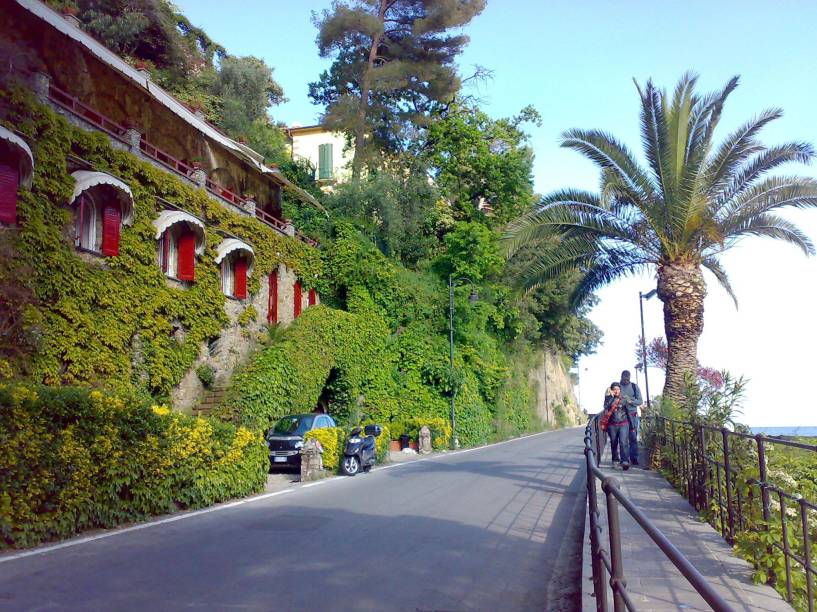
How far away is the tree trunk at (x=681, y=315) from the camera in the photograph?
16.3m

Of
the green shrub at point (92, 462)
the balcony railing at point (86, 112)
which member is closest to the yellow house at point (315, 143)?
the balcony railing at point (86, 112)

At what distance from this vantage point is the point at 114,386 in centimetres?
1948

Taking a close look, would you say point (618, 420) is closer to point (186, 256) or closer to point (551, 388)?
point (186, 256)

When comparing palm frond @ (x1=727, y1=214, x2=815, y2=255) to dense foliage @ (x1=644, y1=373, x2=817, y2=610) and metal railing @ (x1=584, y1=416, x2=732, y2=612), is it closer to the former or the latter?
dense foliage @ (x1=644, y1=373, x2=817, y2=610)

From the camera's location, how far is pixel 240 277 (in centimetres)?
2739

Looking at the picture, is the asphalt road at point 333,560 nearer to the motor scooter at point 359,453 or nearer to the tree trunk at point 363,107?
the motor scooter at point 359,453

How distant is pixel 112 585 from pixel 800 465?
7547 mm

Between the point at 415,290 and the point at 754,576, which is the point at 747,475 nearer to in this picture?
the point at 754,576

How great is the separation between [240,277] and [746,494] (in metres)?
22.4

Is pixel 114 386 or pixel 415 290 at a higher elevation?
pixel 415 290

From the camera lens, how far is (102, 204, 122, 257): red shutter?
20.0m

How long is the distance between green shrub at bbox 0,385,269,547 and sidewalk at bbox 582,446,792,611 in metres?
6.92

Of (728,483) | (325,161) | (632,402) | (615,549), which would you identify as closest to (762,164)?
(632,402)

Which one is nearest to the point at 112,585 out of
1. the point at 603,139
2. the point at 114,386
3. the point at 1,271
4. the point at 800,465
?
the point at 800,465
